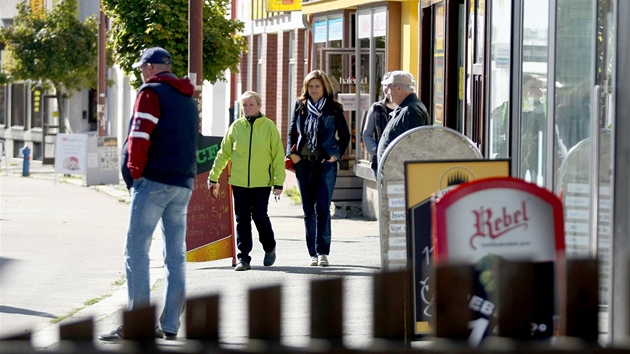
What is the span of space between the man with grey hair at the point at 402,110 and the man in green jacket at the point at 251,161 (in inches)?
58.6

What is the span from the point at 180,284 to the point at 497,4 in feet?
16.1

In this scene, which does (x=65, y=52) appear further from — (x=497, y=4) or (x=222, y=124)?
(x=497, y=4)

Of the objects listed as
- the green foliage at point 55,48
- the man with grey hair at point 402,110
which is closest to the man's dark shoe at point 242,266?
the man with grey hair at point 402,110

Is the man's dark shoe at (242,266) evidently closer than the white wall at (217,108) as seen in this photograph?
Yes

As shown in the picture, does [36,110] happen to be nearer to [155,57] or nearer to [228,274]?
[228,274]

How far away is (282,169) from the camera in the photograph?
36.5 ft

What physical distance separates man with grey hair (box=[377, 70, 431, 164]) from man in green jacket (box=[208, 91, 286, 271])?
1488mm

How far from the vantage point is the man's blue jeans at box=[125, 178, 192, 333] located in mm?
7609

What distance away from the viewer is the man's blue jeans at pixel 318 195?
37.3ft

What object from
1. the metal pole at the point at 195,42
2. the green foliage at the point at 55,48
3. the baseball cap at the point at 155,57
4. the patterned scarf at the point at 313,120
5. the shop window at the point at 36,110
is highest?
the green foliage at the point at 55,48

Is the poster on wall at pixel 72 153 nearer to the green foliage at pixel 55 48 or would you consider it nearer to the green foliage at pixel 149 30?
the green foliage at pixel 149 30

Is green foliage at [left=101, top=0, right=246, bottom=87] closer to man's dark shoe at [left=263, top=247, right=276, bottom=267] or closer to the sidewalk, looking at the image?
the sidewalk

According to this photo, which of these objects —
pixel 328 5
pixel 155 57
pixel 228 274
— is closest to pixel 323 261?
pixel 228 274

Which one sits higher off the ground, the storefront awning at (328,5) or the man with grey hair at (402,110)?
the storefront awning at (328,5)
